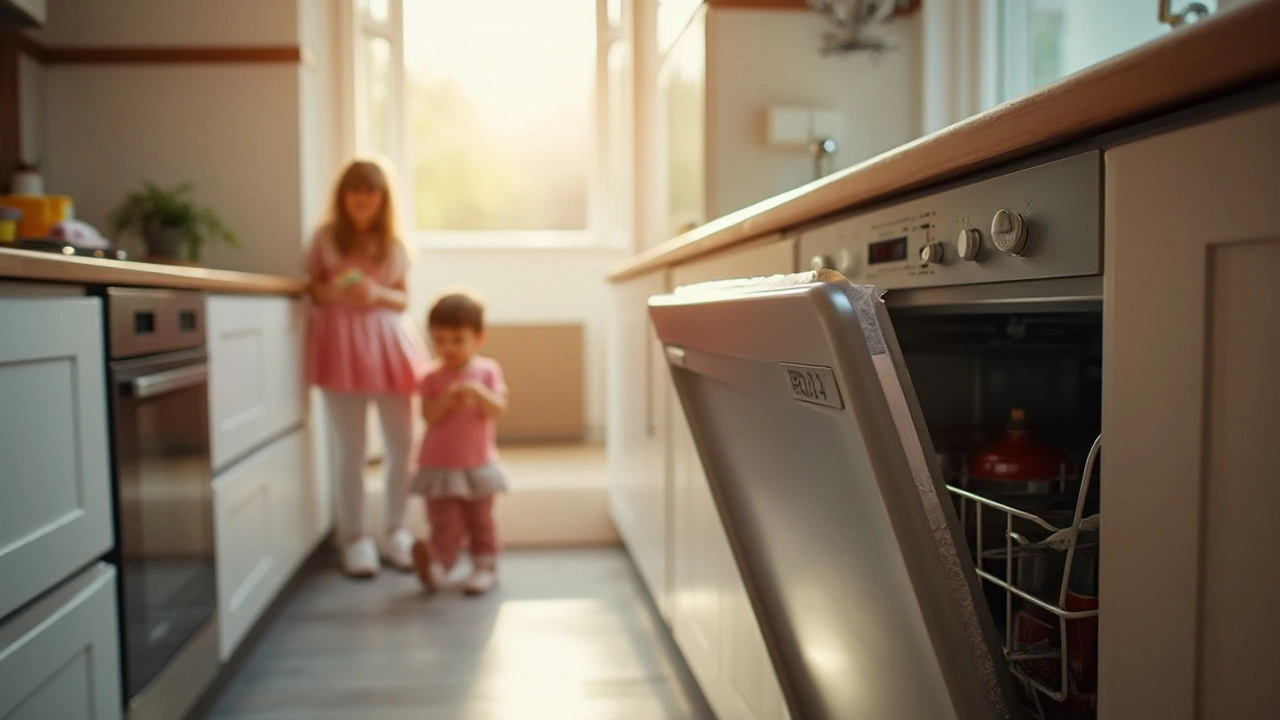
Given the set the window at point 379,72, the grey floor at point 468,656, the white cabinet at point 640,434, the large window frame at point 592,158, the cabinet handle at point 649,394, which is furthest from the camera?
the large window frame at point 592,158

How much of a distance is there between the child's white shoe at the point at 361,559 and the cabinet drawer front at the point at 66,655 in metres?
1.46

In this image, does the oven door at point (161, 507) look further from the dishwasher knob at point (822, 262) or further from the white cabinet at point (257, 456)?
the dishwasher knob at point (822, 262)

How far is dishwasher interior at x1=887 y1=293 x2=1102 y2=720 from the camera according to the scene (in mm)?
783

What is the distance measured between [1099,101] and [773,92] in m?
1.93

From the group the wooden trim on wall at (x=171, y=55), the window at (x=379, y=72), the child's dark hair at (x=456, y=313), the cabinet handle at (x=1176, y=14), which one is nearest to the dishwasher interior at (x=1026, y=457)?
the cabinet handle at (x=1176, y=14)

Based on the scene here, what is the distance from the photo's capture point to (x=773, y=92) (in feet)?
7.92

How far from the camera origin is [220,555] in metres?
1.90

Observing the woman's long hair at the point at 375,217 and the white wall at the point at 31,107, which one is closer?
the white wall at the point at 31,107

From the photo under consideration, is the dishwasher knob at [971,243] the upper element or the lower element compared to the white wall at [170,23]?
lower

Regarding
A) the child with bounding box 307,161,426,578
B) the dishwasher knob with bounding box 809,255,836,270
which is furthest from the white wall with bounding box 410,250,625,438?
the dishwasher knob with bounding box 809,255,836,270

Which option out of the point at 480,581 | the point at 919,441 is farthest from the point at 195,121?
the point at 919,441

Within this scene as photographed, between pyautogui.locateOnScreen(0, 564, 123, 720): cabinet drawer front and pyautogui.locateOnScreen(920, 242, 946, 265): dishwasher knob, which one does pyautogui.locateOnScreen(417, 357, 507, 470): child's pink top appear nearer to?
pyautogui.locateOnScreen(0, 564, 123, 720): cabinet drawer front

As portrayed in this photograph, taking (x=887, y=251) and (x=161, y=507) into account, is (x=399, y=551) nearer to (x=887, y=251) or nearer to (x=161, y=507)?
(x=161, y=507)

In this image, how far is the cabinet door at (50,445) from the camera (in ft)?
3.64
